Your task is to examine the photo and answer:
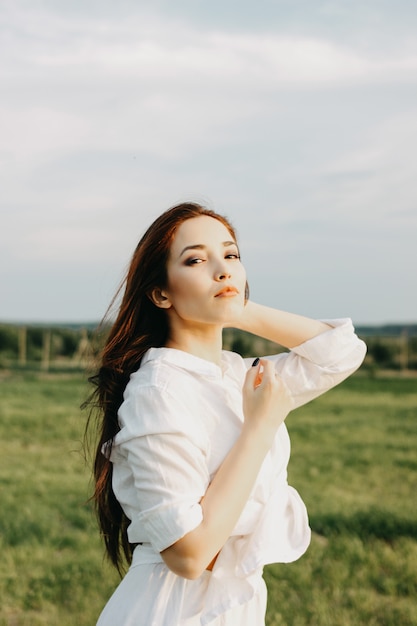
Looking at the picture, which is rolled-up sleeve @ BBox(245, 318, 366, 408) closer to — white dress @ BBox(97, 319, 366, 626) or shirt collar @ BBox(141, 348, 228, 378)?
white dress @ BBox(97, 319, 366, 626)

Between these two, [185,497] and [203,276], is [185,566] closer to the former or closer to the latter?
[185,497]

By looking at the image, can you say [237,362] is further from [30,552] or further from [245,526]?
[30,552]

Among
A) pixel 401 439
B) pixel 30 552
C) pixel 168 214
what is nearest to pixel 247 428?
pixel 168 214

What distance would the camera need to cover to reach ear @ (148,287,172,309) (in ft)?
7.08

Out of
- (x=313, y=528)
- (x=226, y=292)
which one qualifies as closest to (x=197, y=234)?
(x=226, y=292)

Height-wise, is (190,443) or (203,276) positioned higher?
(203,276)

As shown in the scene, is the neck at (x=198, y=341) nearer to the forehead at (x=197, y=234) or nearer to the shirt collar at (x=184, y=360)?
the shirt collar at (x=184, y=360)

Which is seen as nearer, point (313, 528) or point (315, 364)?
point (315, 364)

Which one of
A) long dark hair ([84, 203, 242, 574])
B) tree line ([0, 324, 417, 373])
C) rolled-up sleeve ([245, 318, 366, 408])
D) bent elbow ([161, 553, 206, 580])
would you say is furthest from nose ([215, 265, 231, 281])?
tree line ([0, 324, 417, 373])

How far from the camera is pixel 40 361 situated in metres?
22.3

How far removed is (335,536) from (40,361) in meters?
17.4

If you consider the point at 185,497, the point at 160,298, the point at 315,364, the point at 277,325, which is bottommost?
Answer: the point at 185,497

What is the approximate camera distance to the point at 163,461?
1.85 metres

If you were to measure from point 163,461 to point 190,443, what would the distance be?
0.08 m
